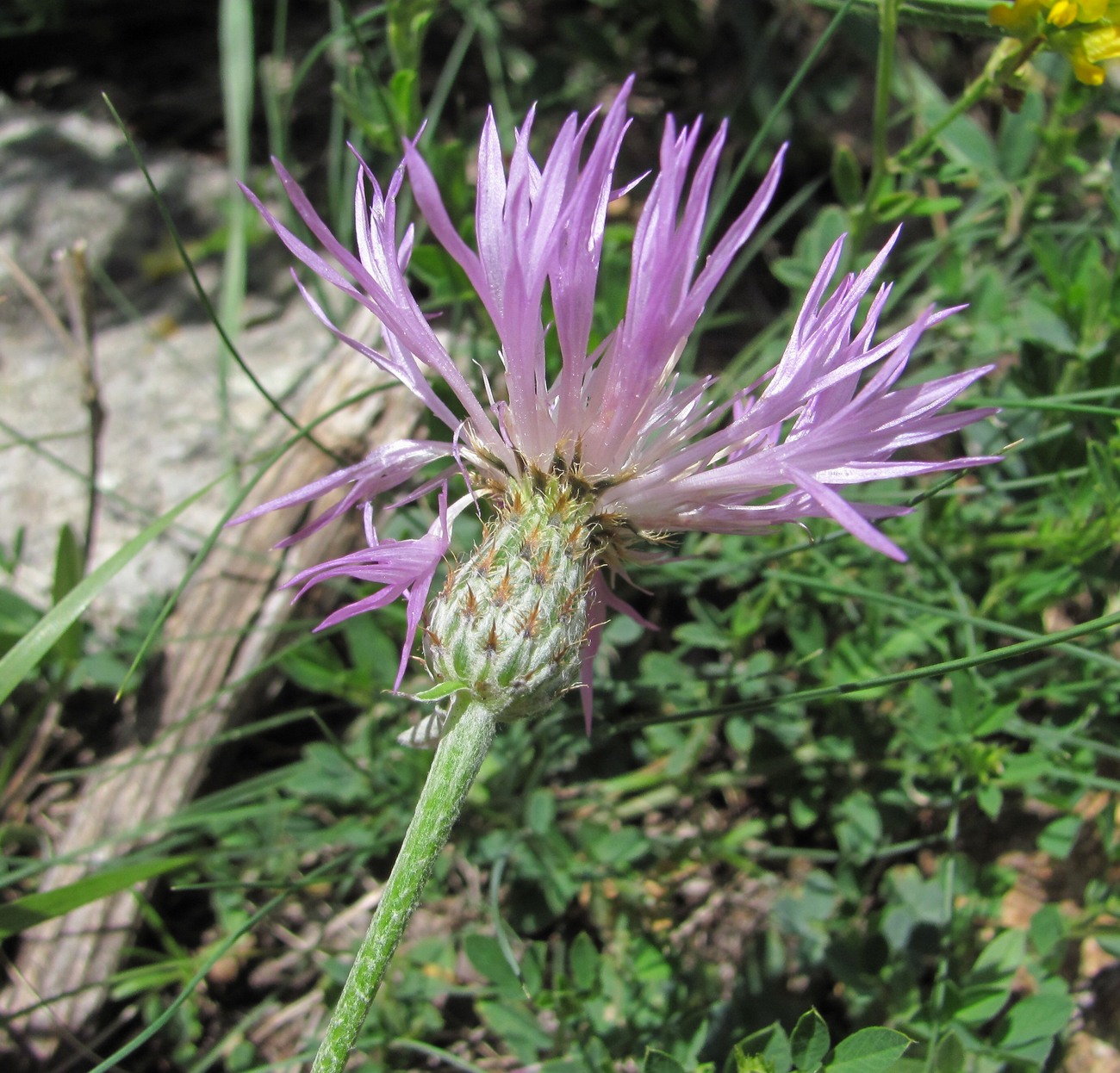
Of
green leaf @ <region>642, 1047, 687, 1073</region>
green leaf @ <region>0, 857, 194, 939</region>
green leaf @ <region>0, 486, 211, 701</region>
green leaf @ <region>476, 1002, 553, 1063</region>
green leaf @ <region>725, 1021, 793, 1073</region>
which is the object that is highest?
green leaf @ <region>0, 486, 211, 701</region>

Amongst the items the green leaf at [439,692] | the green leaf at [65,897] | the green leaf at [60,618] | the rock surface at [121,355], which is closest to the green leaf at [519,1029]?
the green leaf at [65,897]

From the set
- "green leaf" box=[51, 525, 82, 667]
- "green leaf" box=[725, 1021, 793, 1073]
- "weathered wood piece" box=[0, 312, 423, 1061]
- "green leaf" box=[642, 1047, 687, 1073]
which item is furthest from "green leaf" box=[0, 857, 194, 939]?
"green leaf" box=[725, 1021, 793, 1073]

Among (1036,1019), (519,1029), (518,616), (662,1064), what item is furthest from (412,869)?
(1036,1019)

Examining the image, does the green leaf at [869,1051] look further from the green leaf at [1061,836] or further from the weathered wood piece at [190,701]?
the weathered wood piece at [190,701]

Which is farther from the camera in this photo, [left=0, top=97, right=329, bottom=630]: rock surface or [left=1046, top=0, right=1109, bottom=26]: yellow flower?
[left=0, top=97, right=329, bottom=630]: rock surface

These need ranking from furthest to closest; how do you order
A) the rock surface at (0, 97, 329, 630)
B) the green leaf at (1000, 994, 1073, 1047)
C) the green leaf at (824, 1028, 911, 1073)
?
the rock surface at (0, 97, 329, 630) < the green leaf at (1000, 994, 1073, 1047) < the green leaf at (824, 1028, 911, 1073)

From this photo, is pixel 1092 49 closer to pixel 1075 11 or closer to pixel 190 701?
pixel 1075 11

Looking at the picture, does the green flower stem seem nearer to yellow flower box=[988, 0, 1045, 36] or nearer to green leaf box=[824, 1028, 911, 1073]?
green leaf box=[824, 1028, 911, 1073]
